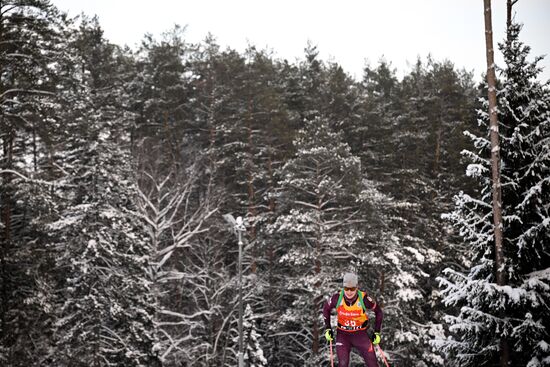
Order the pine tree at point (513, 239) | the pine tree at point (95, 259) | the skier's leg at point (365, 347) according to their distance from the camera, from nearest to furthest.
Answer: the skier's leg at point (365, 347) < the pine tree at point (513, 239) < the pine tree at point (95, 259)

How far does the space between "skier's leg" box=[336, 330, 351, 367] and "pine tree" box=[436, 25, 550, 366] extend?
267cm

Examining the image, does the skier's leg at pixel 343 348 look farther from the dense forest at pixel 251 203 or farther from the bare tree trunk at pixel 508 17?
the bare tree trunk at pixel 508 17

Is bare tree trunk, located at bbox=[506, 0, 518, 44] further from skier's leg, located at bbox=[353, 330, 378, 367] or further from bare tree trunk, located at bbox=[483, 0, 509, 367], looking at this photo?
skier's leg, located at bbox=[353, 330, 378, 367]

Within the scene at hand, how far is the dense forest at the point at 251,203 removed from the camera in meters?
10.3

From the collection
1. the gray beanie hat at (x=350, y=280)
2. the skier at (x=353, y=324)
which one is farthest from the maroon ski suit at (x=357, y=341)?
the gray beanie hat at (x=350, y=280)

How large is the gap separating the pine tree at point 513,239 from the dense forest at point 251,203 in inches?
1.6

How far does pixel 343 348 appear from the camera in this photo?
7980mm

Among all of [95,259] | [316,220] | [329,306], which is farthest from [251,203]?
[329,306]

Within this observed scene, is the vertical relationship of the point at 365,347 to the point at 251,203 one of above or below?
below

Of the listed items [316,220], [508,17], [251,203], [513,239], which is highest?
[508,17]

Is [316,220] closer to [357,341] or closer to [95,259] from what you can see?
[95,259]

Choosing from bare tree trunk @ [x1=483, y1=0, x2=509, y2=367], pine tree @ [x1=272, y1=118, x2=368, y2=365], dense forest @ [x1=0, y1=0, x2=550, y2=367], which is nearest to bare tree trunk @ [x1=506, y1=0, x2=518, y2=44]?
dense forest @ [x1=0, y1=0, x2=550, y2=367]

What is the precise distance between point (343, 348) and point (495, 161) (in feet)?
16.0

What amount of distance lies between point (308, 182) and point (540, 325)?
1220 cm
